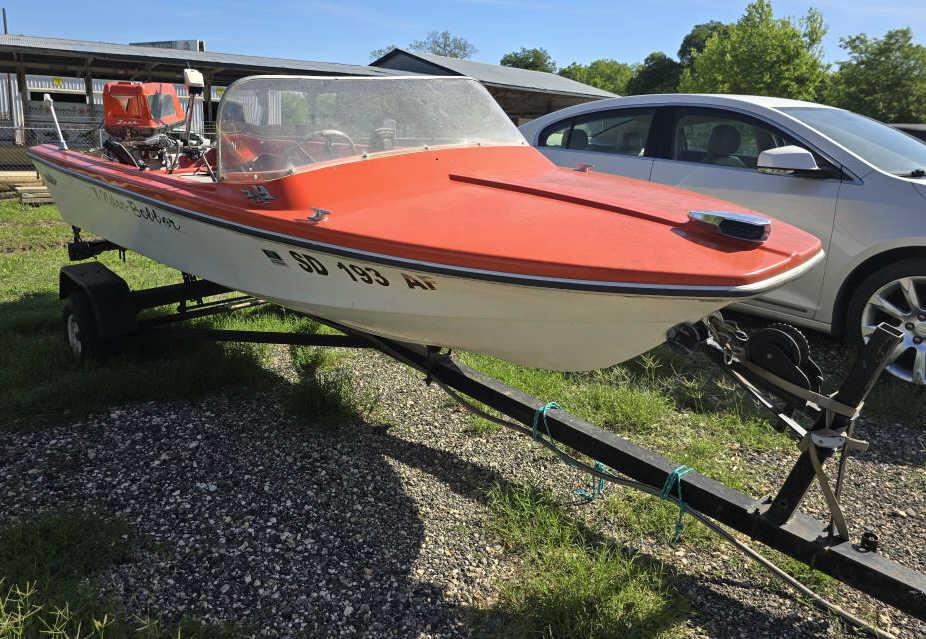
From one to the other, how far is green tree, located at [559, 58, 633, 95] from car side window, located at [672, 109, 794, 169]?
65.4m

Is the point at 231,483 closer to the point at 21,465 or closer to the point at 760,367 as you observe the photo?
the point at 21,465

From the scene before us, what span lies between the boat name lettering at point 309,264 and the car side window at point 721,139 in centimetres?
338

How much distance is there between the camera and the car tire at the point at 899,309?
12.3ft

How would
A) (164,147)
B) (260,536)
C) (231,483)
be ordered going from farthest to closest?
1. (164,147)
2. (231,483)
3. (260,536)

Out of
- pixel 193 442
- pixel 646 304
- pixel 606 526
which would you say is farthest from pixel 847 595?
pixel 193 442

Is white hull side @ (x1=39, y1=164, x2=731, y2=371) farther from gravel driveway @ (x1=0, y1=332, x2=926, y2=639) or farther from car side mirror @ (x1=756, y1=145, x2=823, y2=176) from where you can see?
car side mirror @ (x1=756, y1=145, x2=823, y2=176)

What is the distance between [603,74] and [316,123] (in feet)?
261

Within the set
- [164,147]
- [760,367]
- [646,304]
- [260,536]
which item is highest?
[164,147]

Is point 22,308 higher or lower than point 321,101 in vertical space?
lower

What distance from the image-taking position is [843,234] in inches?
160

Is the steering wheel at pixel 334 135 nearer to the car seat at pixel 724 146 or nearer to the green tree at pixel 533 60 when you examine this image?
the car seat at pixel 724 146

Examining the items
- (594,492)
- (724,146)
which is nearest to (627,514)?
(594,492)

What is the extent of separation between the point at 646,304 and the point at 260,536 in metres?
1.72

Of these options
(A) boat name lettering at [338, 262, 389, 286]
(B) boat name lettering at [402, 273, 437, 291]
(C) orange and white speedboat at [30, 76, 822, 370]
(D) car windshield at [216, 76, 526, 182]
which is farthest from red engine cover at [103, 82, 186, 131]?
(B) boat name lettering at [402, 273, 437, 291]
